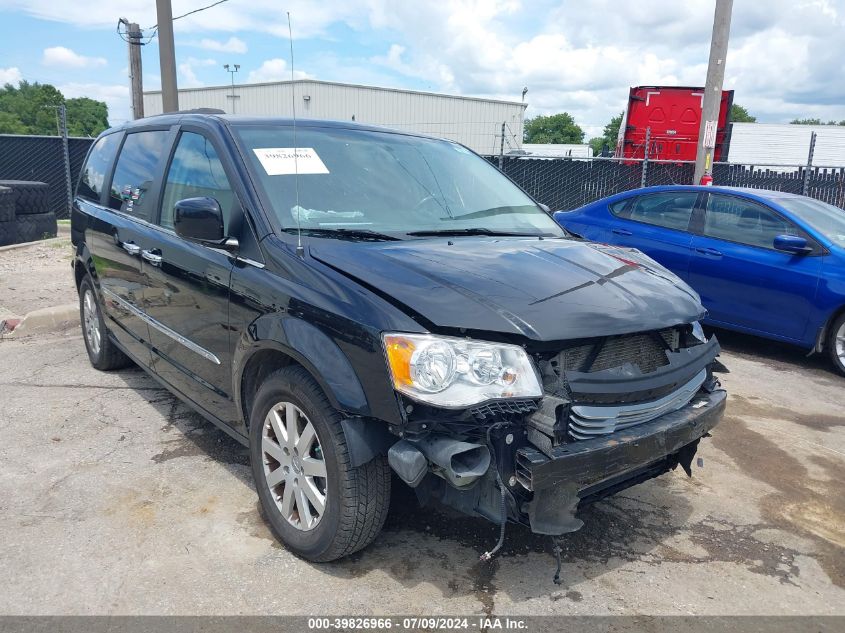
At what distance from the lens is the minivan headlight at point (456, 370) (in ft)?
7.77

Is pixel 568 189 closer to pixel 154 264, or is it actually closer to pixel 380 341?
pixel 154 264

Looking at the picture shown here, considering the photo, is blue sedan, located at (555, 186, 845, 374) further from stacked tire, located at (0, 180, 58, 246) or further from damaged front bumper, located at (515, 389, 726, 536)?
stacked tire, located at (0, 180, 58, 246)

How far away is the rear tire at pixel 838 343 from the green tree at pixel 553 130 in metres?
107

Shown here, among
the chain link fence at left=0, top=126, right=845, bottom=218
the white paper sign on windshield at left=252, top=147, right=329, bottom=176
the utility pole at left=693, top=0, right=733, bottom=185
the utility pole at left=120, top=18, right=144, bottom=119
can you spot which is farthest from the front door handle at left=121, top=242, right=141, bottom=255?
the utility pole at left=120, top=18, right=144, bottom=119

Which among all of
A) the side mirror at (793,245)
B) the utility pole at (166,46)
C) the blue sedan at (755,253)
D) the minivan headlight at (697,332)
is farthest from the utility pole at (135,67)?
the minivan headlight at (697,332)

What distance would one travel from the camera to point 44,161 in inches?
577

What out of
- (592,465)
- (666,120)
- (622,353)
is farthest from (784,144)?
(592,465)

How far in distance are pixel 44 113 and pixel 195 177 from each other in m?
101

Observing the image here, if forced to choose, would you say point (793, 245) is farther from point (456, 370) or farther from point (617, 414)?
point (456, 370)

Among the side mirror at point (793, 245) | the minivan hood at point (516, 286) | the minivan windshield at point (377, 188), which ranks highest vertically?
the minivan windshield at point (377, 188)

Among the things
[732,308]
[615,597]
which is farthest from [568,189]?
[615,597]

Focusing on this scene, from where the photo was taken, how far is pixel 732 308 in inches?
254

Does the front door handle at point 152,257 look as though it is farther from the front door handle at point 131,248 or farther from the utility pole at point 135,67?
the utility pole at point 135,67

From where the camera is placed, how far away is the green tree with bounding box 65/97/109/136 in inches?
3538
